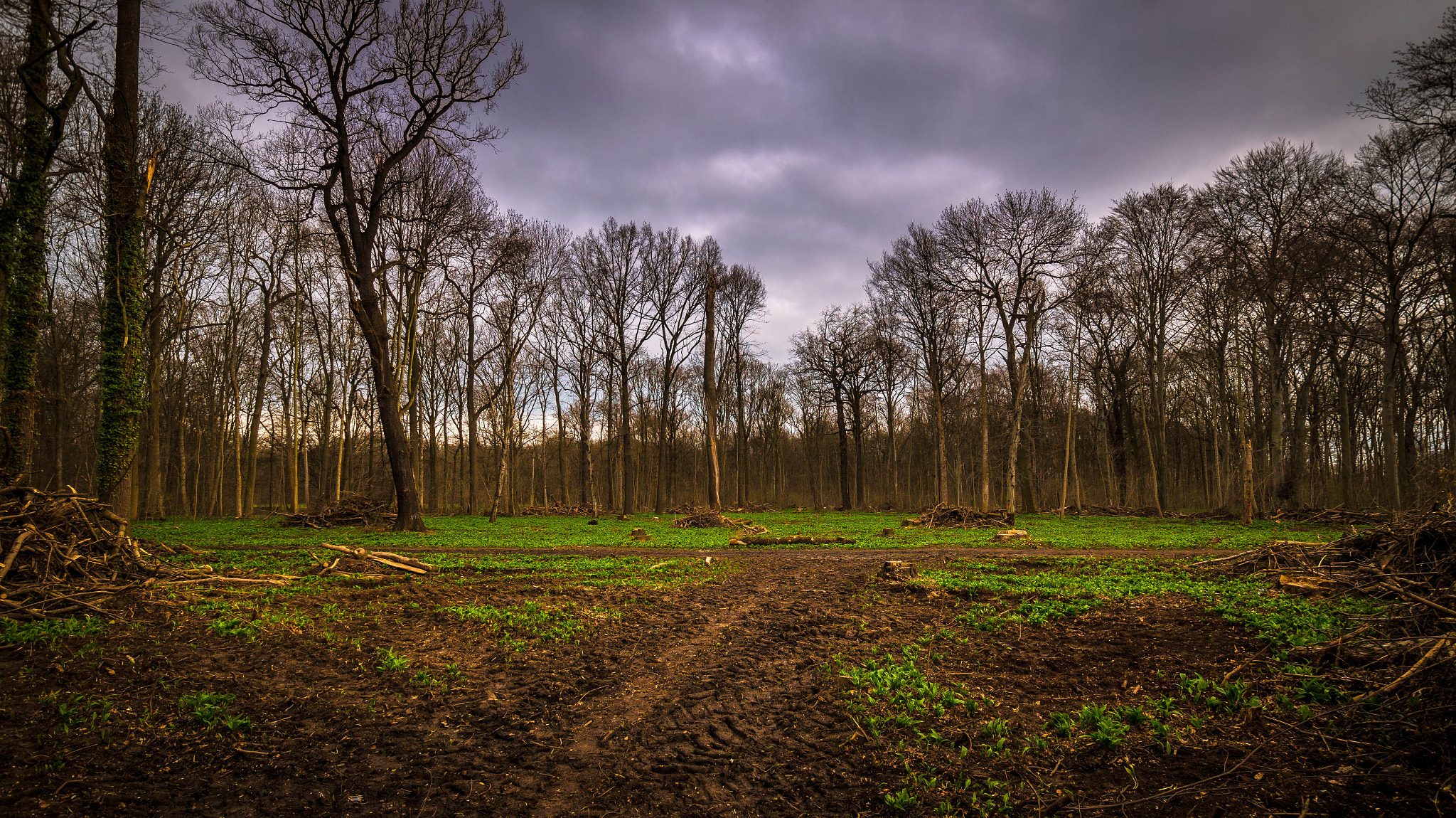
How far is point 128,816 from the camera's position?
3254mm

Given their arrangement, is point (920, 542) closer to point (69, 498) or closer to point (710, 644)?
point (710, 644)

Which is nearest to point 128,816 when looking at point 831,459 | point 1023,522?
point 1023,522

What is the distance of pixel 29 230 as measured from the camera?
9.03 m

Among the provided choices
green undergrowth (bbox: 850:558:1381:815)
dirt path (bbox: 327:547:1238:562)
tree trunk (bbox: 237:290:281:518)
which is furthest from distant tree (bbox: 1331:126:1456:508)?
tree trunk (bbox: 237:290:281:518)

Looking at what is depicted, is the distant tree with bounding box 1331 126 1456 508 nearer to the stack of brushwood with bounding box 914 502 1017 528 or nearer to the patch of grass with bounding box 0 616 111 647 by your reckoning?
the stack of brushwood with bounding box 914 502 1017 528

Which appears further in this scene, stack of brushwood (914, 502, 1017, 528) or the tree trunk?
the tree trunk

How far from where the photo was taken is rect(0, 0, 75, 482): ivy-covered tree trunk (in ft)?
27.5

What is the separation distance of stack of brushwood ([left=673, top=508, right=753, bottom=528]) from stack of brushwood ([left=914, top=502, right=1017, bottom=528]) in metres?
7.32

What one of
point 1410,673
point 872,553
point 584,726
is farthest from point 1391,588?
point 872,553

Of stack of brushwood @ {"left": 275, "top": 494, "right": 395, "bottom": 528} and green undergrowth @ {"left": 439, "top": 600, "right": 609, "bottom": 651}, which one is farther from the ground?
green undergrowth @ {"left": 439, "top": 600, "right": 609, "bottom": 651}

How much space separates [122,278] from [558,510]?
28662mm

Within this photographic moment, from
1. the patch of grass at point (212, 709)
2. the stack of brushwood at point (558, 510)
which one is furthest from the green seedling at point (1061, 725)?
the stack of brushwood at point (558, 510)

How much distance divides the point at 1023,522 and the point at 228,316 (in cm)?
3752

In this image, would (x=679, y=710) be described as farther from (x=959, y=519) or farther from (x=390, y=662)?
(x=959, y=519)
